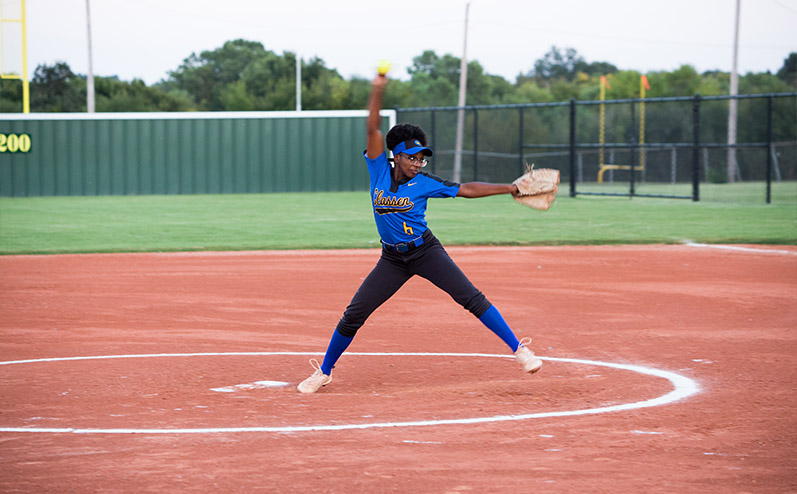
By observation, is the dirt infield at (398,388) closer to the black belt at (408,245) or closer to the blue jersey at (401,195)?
the black belt at (408,245)

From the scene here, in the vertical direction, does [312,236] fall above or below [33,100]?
below

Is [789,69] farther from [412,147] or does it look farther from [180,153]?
[412,147]

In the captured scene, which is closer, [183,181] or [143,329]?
[143,329]

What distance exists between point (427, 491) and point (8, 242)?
15139 mm

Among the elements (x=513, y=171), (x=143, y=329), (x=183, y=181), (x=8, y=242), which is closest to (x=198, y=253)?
(x=8, y=242)

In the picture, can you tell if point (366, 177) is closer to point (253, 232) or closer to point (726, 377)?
point (253, 232)

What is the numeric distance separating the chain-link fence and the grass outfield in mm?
8438

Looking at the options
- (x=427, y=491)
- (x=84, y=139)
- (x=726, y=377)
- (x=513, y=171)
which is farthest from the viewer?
(x=513, y=171)

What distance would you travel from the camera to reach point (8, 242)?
17812 mm

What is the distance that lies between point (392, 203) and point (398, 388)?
1.34m

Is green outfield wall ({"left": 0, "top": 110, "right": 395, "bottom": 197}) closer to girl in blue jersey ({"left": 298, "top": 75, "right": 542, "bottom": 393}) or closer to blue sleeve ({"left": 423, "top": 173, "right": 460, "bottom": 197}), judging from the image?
girl in blue jersey ({"left": 298, "top": 75, "right": 542, "bottom": 393})

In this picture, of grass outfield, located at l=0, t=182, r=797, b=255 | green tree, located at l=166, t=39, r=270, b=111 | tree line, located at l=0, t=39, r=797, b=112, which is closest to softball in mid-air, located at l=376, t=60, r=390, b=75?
grass outfield, located at l=0, t=182, r=797, b=255

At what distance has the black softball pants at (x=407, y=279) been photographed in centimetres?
680

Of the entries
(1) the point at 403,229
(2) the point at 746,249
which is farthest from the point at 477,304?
(2) the point at 746,249
